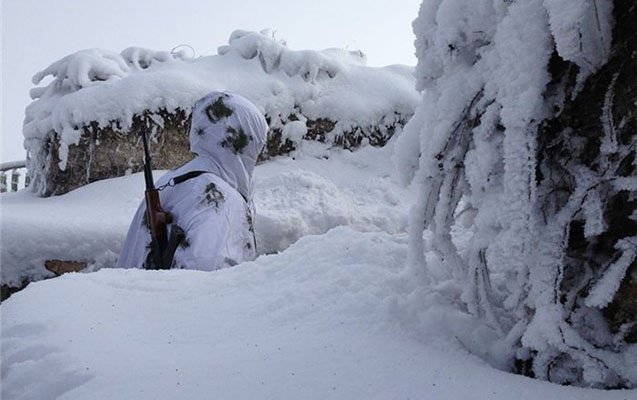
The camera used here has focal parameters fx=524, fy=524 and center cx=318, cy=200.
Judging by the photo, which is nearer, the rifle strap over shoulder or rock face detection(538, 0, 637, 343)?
rock face detection(538, 0, 637, 343)

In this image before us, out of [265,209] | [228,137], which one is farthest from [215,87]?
[228,137]

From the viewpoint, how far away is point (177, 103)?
6434 mm

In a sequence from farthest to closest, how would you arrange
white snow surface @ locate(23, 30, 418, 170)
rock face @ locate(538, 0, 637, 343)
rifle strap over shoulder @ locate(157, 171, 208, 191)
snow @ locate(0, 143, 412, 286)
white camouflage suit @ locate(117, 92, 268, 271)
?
white snow surface @ locate(23, 30, 418, 170)
snow @ locate(0, 143, 412, 286)
rifle strap over shoulder @ locate(157, 171, 208, 191)
white camouflage suit @ locate(117, 92, 268, 271)
rock face @ locate(538, 0, 637, 343)

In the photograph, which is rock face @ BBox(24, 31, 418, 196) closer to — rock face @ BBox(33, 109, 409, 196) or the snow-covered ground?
rock face @ BBox(33, 109, 409, 196)

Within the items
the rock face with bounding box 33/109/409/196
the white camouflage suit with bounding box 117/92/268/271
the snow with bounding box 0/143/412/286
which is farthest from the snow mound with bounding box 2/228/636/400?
the rock face with bounding box 33/109/409/196

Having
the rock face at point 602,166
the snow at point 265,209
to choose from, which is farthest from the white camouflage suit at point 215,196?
the rock face at point 602,166

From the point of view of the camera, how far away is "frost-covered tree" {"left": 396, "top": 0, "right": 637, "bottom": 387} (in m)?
0.93

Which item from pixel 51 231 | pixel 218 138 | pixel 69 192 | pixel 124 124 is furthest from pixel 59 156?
pixel 218 138

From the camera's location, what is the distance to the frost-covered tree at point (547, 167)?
926 mm

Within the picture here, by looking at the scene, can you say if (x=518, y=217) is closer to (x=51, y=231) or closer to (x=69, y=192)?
(x=51, y=231)

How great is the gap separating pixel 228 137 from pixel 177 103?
3079 millimetres

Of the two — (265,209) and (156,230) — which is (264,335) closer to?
(156,230)

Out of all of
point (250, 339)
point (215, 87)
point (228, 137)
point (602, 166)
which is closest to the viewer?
point (602, 166)

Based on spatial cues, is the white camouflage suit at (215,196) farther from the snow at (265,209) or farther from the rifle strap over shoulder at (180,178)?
the snow at (265,209)
